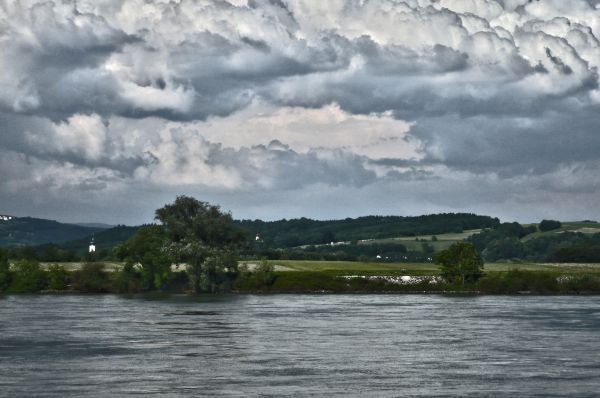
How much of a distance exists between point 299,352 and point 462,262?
109285 millimetres

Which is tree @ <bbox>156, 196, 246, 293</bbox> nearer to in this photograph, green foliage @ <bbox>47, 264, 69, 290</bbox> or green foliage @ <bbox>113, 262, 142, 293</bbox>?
green foliage @ <bbox>113, 262, 142, 293</bbox>

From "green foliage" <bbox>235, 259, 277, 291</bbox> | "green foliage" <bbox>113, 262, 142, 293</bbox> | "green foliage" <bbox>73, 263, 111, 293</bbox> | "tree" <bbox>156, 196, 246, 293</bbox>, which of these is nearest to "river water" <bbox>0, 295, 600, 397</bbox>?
"tree" <bbox>156, 196, 246, 293</bbox>

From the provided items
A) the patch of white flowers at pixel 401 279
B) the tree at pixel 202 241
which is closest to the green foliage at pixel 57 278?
the tree at pixel 202 241

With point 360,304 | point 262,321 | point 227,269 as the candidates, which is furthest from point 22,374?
point 227,269

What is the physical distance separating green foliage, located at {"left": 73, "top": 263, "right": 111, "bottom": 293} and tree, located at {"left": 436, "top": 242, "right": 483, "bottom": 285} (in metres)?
55.5

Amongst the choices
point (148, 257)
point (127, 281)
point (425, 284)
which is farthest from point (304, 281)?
point (127, 281)

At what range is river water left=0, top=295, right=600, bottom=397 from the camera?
163 feet

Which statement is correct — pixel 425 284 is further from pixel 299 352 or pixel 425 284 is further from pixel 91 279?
pixel 299 352

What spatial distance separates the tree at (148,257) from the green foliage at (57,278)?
11.7 m

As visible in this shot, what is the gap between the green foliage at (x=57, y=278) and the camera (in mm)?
173750

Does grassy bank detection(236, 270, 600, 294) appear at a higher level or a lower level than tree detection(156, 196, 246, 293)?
lower

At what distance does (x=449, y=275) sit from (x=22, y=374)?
126652 mm

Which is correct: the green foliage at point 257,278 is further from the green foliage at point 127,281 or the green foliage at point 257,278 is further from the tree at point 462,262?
the tree at point 462,262

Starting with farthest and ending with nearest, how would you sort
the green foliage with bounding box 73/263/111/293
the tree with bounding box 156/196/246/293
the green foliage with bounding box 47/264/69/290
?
the green foliage with bounding box 47/264/69/290 → the green foliage with bounding box 73/263/111/293 → the tree with bounding box 156/196/246/293
